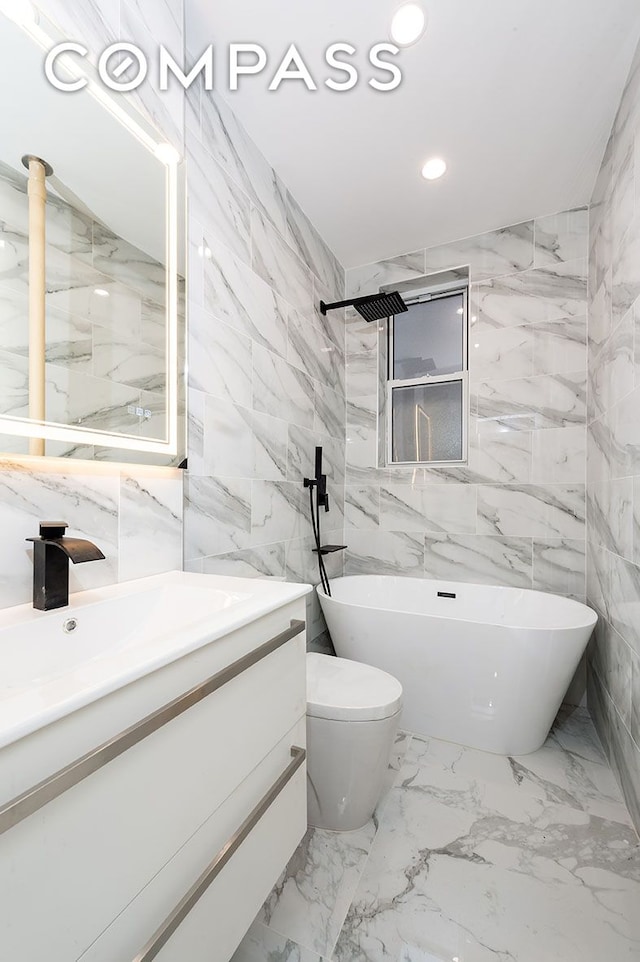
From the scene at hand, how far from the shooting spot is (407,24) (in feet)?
4.69

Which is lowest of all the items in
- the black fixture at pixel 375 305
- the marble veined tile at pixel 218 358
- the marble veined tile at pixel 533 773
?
the marble veined tile at pixel 533 773

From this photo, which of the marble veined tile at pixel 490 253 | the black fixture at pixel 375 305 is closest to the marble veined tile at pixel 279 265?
the black fixture at pixel 375 305

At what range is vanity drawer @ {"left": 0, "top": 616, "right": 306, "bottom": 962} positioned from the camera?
46 cm

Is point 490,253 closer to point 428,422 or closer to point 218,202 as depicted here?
point 428,422

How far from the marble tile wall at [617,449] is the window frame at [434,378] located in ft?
2.18

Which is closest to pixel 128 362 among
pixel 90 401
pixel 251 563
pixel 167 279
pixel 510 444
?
pixel 90 401

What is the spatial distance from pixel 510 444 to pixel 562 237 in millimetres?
1178

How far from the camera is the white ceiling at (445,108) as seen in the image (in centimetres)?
141

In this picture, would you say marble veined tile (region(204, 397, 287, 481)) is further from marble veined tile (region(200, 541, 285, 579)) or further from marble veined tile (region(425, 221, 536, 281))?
marble veined tile (region(425, 221, 536, 281))

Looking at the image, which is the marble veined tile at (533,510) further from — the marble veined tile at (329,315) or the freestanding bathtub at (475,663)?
the marble veined tile at (329,315)

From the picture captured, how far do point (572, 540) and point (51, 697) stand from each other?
2.48 m

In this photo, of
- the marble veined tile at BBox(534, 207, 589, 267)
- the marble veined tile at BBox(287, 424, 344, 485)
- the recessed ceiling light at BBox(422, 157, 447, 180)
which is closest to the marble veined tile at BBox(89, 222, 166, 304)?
the marble veined tile at BBox(287, 424, 344, 485)

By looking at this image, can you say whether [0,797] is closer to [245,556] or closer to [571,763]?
[245,556]

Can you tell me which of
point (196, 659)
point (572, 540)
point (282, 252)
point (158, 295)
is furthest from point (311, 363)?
point (196, 659)
